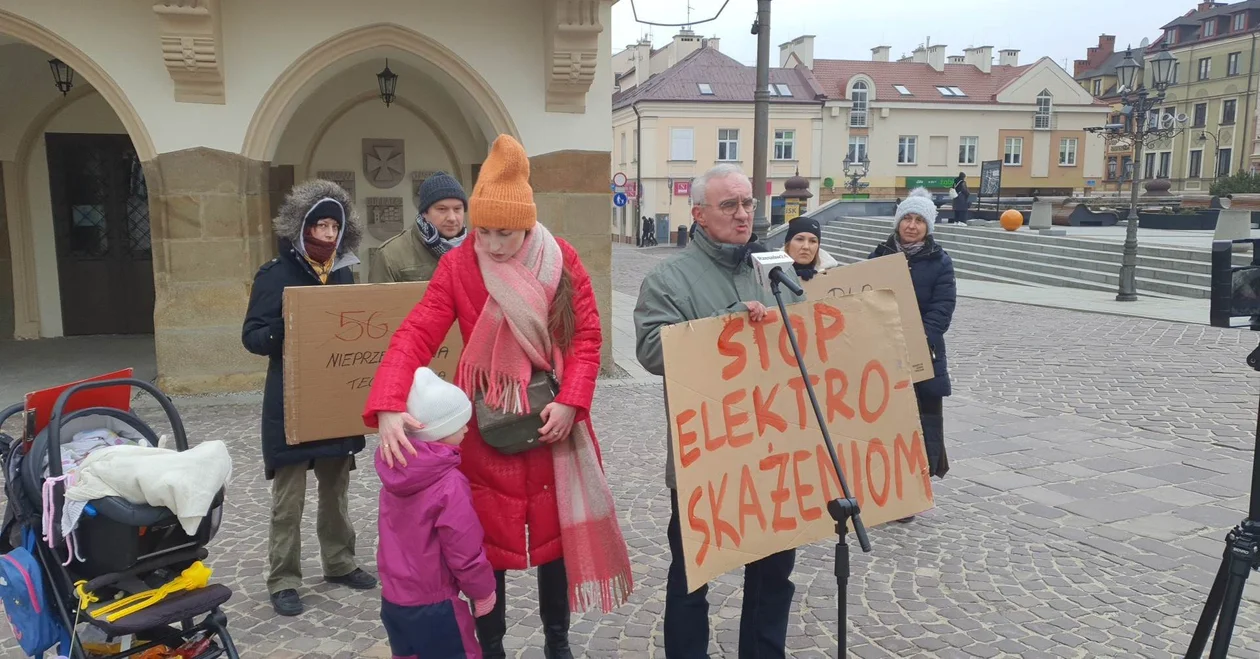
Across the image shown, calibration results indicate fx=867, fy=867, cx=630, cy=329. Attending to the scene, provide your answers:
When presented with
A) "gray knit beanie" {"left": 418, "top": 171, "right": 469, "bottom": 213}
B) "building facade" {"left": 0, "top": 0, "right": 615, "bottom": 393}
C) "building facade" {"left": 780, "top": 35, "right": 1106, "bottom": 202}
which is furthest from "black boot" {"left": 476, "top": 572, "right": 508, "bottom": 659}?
"building facade" {"left": 780, "top": 35, "right": 1106, "bottom": 202}

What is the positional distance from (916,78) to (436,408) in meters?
53.8

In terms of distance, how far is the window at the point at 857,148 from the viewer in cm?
4794

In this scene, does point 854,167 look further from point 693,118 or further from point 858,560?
point 858,560

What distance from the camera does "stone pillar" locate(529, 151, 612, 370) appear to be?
8.90 metres

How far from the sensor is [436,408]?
2619 mm

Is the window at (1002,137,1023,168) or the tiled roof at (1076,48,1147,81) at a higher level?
the tiled roof at (1076,48,1147,81)

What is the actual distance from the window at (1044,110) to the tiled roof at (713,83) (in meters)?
14.8

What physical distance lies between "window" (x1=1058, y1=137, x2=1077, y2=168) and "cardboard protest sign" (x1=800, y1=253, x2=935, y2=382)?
5475 cm

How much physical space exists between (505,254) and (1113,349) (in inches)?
400

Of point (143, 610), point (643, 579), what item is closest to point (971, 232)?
point (643, 579)

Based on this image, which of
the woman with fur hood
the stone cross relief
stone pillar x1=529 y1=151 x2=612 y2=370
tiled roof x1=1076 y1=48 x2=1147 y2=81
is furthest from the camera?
tiled roof x1=1076 y1=48 x2=1147 y2=81

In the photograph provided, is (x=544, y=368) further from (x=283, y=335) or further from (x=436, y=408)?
(x=283, y=335)

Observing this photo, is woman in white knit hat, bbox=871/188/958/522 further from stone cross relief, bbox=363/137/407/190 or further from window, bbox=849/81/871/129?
window, bbox=849/81/871/129

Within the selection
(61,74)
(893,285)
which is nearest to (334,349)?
(893,285)
